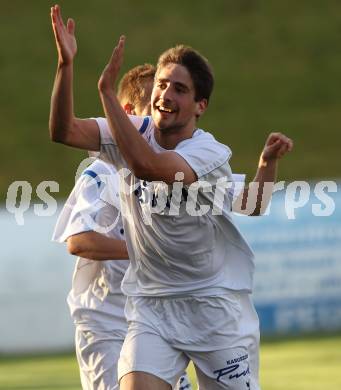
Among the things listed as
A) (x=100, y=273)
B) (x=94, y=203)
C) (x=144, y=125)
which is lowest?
(x=100, y=273)

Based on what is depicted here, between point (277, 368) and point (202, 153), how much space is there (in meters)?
7.22

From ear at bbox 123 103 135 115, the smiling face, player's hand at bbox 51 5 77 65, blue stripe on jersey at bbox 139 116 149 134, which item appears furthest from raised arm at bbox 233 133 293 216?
player's hand at bbox 51 5 77 65

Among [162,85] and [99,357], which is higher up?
[162,85]

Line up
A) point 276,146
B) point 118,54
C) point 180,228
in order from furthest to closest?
1. point 276,146
2. point 180,228
3. point 118,54

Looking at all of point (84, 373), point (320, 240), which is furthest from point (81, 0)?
point (84, 373)

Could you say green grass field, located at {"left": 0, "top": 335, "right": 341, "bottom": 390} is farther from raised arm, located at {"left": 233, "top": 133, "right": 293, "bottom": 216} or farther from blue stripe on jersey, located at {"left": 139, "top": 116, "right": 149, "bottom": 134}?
blue stripe on jersey, located at {"left": 139, "top": 116, "right": 149, "bottom": 134}

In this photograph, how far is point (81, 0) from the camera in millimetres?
37312

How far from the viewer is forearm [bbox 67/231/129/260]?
7422 millimetres

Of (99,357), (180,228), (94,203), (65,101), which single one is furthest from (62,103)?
(99,357)

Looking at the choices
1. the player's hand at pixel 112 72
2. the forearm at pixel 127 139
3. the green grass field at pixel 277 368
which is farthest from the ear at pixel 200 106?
the green grass field at pixel 277 368

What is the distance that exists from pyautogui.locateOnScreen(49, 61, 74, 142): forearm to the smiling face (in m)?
0.47

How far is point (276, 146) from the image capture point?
22.6ft

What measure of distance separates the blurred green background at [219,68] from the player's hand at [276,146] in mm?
20361

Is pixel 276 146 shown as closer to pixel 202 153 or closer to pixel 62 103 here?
pixel 202 153
